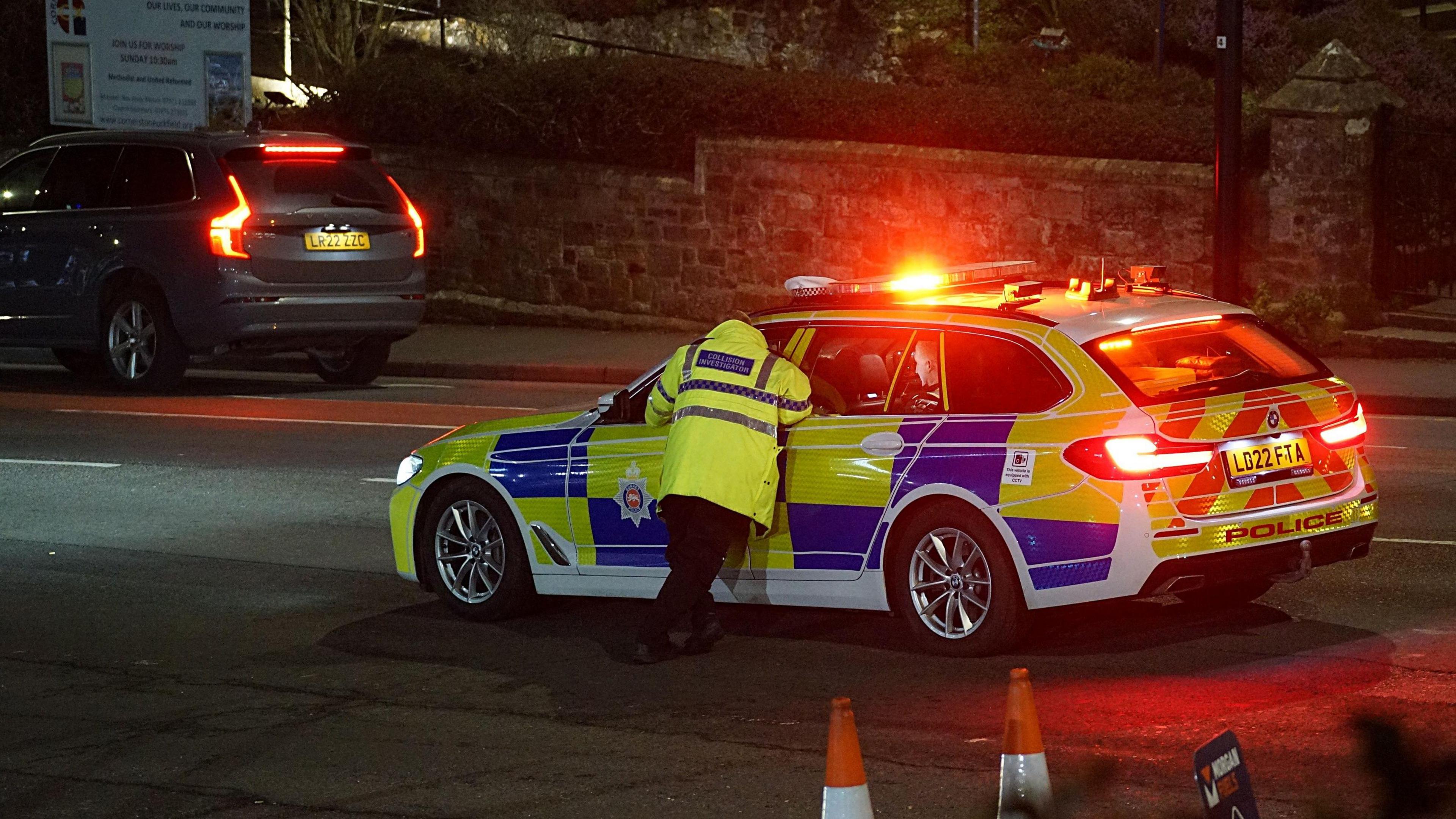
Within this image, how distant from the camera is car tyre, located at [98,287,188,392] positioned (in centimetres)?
1745

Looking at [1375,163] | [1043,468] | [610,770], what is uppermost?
[1375,163]

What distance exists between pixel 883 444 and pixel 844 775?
11.4 feet

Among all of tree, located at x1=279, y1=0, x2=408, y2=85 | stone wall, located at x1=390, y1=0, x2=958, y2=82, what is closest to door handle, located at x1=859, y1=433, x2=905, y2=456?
tree, located at x1=279, y1=0, x2=408, y2=85

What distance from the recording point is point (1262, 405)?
7.81 meters

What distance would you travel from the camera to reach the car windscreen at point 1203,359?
779 centimetres

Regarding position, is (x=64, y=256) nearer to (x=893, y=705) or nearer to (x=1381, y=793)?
(x=893, y=705)

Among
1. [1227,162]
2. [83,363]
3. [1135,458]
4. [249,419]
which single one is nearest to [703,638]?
[1135,458]

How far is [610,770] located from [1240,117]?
1311 centimetres

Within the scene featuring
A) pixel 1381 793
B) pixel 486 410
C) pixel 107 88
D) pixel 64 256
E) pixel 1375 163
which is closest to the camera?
pixel 1381 793

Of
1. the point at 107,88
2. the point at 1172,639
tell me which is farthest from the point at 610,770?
the point at 107,88

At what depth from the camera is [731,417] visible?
7.95m

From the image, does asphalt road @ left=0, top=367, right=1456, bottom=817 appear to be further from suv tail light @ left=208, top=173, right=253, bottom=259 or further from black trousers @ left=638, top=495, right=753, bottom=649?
suv tail light @ left=208, top=173, right=253, bottom=259

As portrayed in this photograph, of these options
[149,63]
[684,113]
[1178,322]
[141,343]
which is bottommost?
[141,343]

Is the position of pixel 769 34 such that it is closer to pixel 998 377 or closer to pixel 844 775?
pixel 998 377
